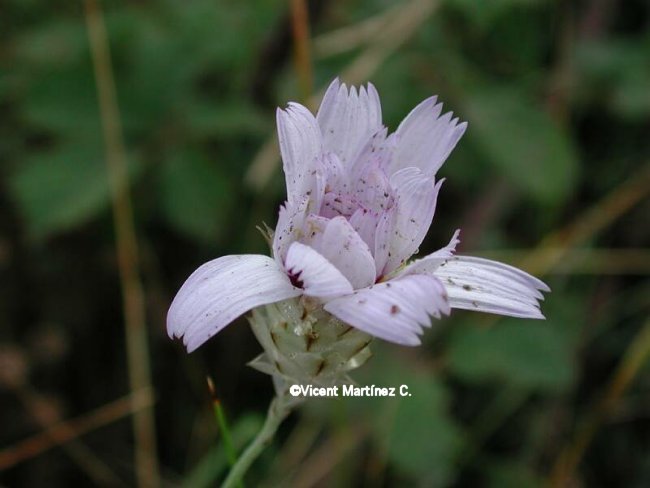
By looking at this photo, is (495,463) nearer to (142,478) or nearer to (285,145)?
(142,478)

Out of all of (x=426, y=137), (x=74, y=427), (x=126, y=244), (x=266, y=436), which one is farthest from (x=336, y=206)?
(x=74, y=427)

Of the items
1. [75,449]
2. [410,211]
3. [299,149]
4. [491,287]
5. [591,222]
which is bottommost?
[75,449]

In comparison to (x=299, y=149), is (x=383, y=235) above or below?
below

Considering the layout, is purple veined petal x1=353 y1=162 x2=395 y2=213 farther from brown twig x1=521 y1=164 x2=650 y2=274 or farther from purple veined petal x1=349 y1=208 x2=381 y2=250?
brown twig x1=521 y1=164 x2=650 y2=274

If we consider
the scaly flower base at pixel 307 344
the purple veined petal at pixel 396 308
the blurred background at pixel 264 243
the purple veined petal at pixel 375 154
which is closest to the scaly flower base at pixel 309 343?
the scaly flower base at pixel 307 344

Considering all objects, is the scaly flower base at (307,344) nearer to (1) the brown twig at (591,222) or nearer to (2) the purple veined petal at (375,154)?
(2) the purple veined petal at (375,154)

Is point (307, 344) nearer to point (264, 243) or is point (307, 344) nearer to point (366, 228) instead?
point (366, 228)

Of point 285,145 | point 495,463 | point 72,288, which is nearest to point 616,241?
point 495,463
